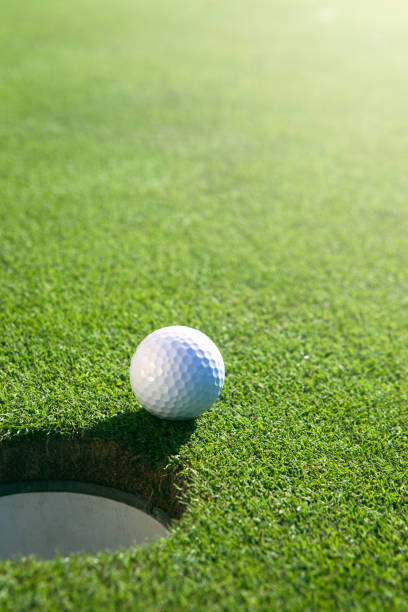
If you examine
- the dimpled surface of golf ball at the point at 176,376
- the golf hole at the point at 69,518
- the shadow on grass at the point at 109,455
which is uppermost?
the dimpled surface of golf ball at the point at 176,376

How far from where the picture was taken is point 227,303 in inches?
120

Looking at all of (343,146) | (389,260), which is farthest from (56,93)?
(389,260)

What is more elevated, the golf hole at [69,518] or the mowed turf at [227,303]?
the mowed turf at [227,303]

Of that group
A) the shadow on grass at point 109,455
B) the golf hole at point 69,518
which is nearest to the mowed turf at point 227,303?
the shadow on grass at point 109,455

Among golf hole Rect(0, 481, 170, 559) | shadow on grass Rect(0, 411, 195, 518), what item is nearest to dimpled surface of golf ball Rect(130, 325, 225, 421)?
shadow on grass Rect(0, 411, 195, 518)

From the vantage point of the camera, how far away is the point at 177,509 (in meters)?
1.97

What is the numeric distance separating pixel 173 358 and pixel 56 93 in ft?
16.6

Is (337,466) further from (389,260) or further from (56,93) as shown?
(56,93)

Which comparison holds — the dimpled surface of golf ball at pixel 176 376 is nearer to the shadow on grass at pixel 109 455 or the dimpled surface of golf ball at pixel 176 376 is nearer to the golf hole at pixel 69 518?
the shadow on grass at pixel 109 455

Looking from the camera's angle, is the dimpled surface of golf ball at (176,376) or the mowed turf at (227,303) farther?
the dimpled surface of golf ball at (176,376)

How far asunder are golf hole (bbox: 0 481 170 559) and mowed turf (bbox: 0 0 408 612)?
0.77 ft

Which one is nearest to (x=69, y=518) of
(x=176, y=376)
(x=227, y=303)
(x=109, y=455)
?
(x=109, y=455)

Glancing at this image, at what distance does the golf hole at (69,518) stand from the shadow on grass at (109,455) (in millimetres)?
41

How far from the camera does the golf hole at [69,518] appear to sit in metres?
2.05
